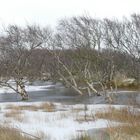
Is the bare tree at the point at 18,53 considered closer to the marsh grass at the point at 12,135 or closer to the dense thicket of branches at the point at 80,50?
the dense thicket of branches at the point at 80,50

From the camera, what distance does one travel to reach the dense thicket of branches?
34062 mm

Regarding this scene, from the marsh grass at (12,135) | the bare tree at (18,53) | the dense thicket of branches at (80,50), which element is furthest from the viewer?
the dense thicket of branches at (80,50)

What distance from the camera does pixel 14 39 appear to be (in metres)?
35.5

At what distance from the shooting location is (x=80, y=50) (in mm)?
38188

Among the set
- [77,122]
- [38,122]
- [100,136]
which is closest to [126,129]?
[100,136]

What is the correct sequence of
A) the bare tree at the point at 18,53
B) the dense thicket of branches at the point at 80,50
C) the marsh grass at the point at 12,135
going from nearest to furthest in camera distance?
1. the marsh grass at the point at 12,135
2. the bare tree at the point at 18,53
3. the dense thicket of branches at the point at 80,50

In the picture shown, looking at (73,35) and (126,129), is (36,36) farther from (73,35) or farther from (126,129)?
(126,129)

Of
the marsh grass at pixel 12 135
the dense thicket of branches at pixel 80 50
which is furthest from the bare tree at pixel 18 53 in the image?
the marsh grass at pixel 12 135

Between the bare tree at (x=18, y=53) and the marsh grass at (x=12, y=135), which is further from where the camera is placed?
the bare tree at (x=18, y=53)

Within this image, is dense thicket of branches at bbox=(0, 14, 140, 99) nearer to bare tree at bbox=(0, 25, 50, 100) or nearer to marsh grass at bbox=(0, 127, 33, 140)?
bare tree at bbox=(0, 25, 50, 100)

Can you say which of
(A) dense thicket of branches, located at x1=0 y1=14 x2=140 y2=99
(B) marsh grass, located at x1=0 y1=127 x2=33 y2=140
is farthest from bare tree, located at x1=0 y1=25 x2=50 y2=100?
(B) marsh grass, located at x1=0 y1=127 x2=33 y2=140

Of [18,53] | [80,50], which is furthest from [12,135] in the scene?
[80,50]

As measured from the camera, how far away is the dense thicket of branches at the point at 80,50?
112 ft

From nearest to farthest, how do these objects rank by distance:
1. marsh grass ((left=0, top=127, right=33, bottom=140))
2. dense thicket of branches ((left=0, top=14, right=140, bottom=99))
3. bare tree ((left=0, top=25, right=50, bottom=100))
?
marsh grass ((left=0, top=127, right=33, bottom=140)), bare tree ((left=0, top=25, right=50, bottom=100)), dense thicket of branches ((left=0, top=14, right=140, bottom=99))
